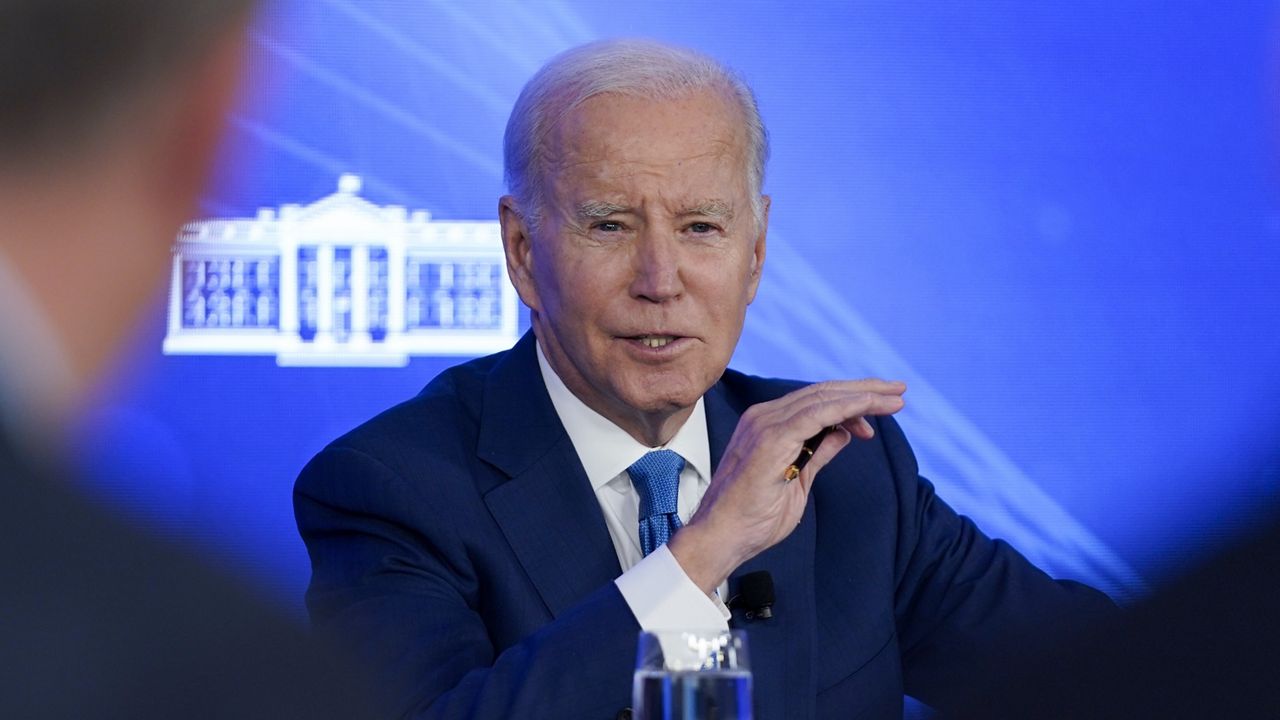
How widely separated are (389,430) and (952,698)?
1673mm

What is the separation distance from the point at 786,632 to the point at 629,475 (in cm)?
38

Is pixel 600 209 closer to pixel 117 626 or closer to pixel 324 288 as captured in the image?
pixel 324 288

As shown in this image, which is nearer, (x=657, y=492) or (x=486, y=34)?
(x=657, y=492)

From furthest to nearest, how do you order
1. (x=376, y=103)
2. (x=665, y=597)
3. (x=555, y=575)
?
1. (x=376, y=103)
2. (x=555, y=575)
3. (x=665, y=597)

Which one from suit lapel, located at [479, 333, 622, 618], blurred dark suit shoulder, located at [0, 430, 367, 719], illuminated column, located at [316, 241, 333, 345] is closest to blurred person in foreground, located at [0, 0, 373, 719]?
blurred dark suit shoulder, located at [0, 430, 367, 719]

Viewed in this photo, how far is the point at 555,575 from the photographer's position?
87.0 inches

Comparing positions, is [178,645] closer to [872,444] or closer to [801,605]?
[801,605]

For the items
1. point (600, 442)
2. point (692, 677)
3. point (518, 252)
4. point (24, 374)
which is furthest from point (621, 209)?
point (24, 374)

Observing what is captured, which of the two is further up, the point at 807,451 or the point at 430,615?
the point at 807,451

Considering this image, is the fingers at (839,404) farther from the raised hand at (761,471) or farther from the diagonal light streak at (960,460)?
the diagonal light streak at (960,460)

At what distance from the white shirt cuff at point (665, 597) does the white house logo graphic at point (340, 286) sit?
1.76m

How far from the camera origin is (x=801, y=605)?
228 cm

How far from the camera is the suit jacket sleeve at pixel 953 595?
2.43m

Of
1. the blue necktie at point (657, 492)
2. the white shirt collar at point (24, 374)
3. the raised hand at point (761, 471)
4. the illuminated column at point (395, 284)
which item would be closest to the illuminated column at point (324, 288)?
the illuminated column at point (395, 284)
